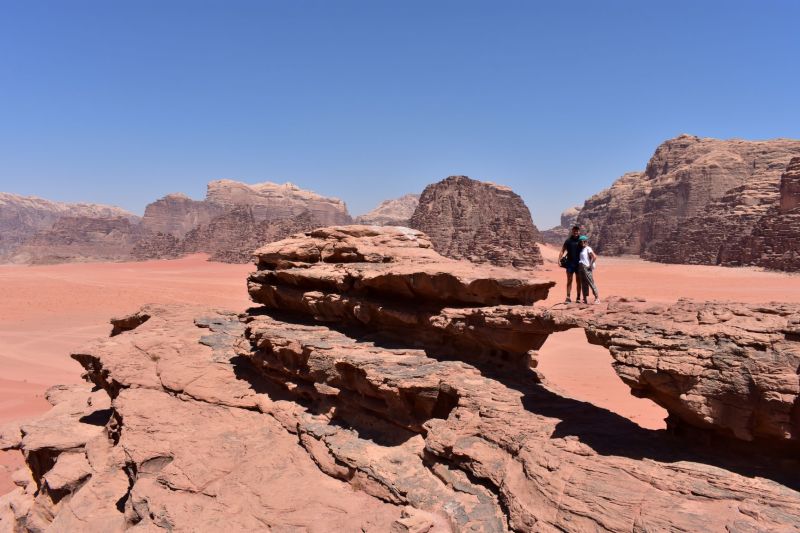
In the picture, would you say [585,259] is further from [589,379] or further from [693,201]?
[693,201]

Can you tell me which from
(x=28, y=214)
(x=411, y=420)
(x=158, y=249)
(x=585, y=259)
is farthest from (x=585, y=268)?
(x=28, y=214)

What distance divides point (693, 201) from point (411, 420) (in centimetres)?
6786

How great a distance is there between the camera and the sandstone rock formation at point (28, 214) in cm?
11156

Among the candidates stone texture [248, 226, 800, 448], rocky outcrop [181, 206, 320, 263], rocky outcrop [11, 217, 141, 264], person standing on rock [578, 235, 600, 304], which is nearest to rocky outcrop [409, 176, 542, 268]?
rocky outcrop [181, 206, 320, 263]

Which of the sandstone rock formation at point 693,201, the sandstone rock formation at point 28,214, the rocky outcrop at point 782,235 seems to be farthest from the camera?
the sandstone rock formation at point 28,214

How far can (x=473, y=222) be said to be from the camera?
198ft

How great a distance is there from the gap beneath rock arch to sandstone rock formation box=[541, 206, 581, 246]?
7231 cm

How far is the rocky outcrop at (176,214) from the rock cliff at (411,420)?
108 m

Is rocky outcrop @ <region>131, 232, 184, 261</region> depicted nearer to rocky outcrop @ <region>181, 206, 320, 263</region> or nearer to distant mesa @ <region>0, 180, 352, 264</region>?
distant mesa @ <region>0, 180, 352, 264</region>

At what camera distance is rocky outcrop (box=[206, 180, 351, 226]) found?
11069 centimetres

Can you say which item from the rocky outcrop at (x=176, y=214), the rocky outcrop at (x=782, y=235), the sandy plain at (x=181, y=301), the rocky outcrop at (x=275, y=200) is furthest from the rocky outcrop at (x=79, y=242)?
the rocky outcrop at (x=782, y=235)

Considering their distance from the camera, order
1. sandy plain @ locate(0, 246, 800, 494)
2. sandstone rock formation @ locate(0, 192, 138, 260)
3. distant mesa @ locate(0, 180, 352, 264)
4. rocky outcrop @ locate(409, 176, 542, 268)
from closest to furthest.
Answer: sandy plain @ locate(0, 246, 800, 494), rocky outcrop @ locate(409, 176, 542, 268), distant mesa @ locate(0, 180, 352, 264), sandstone rock formation @ locate(0, 192, 138, 260)

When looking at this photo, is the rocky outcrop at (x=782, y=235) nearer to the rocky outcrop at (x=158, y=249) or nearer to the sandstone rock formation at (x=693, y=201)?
the sandstone rock formation at (x=693, y=201)

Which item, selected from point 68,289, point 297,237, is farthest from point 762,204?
point 68,289
